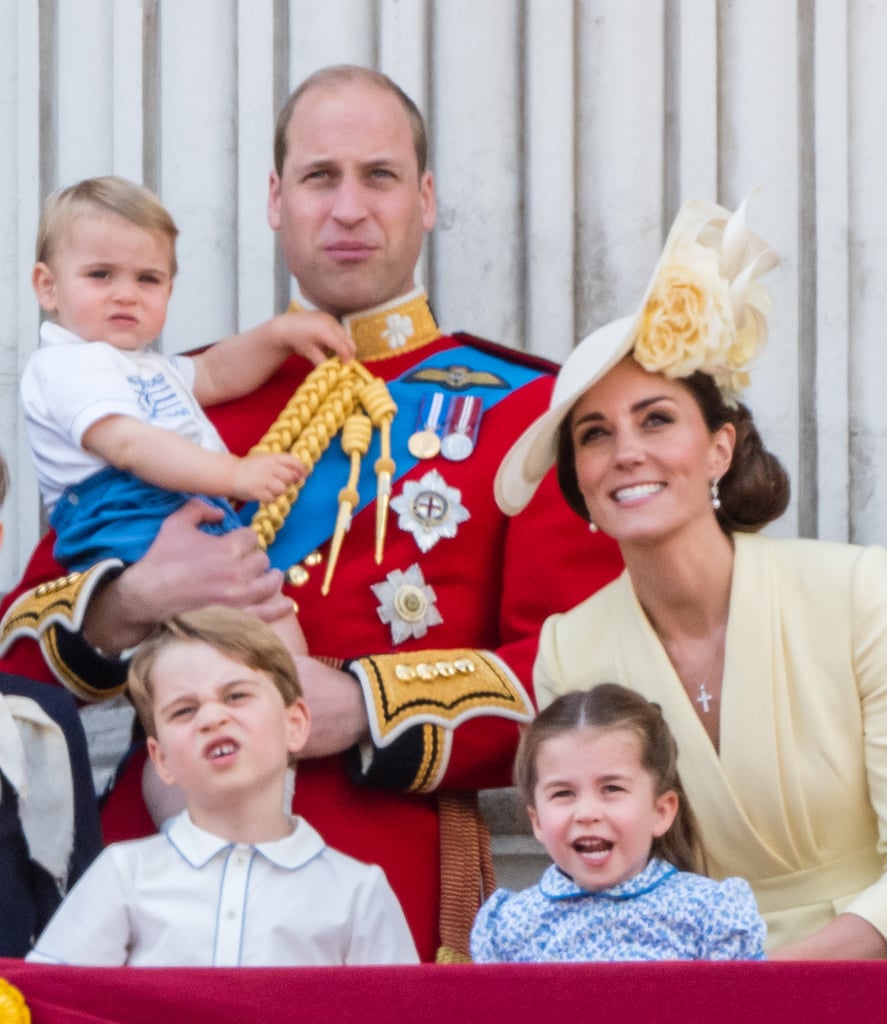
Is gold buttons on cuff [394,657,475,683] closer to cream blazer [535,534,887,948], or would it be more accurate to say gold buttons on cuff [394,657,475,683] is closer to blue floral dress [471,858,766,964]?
cream blazer [535,534,887,948]

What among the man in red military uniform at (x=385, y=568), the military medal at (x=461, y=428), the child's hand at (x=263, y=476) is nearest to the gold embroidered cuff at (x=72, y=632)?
the man in red military uniform at (x=385, y=568)

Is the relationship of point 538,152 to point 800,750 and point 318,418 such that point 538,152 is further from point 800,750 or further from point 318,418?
point 800,750

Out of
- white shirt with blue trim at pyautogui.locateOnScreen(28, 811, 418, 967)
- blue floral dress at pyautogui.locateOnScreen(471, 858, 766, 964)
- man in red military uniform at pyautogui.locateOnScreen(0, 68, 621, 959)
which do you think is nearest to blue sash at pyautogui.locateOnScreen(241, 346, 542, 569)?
man in red military uniform at pyautogui.locateOnScreen(0, 68, 621, 959)

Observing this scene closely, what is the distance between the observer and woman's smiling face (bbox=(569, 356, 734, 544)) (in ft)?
9.95

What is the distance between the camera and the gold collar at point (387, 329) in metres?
3.64

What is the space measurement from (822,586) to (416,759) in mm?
575

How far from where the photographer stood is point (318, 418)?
3.48 meters

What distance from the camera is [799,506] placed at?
13.0 feet

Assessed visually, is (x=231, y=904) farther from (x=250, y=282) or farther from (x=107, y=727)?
(x=250, y=282)

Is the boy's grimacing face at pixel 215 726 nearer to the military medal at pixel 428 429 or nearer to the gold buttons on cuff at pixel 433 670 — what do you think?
the gold buttons on cuff at pixel 433 670

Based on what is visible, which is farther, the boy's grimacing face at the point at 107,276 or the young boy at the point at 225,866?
the boy's grimacing face at the point at 107,276

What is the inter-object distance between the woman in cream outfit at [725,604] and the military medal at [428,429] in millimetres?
315

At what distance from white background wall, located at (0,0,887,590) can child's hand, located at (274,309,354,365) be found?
541 millimetres

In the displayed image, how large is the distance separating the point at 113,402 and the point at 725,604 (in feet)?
2.88
